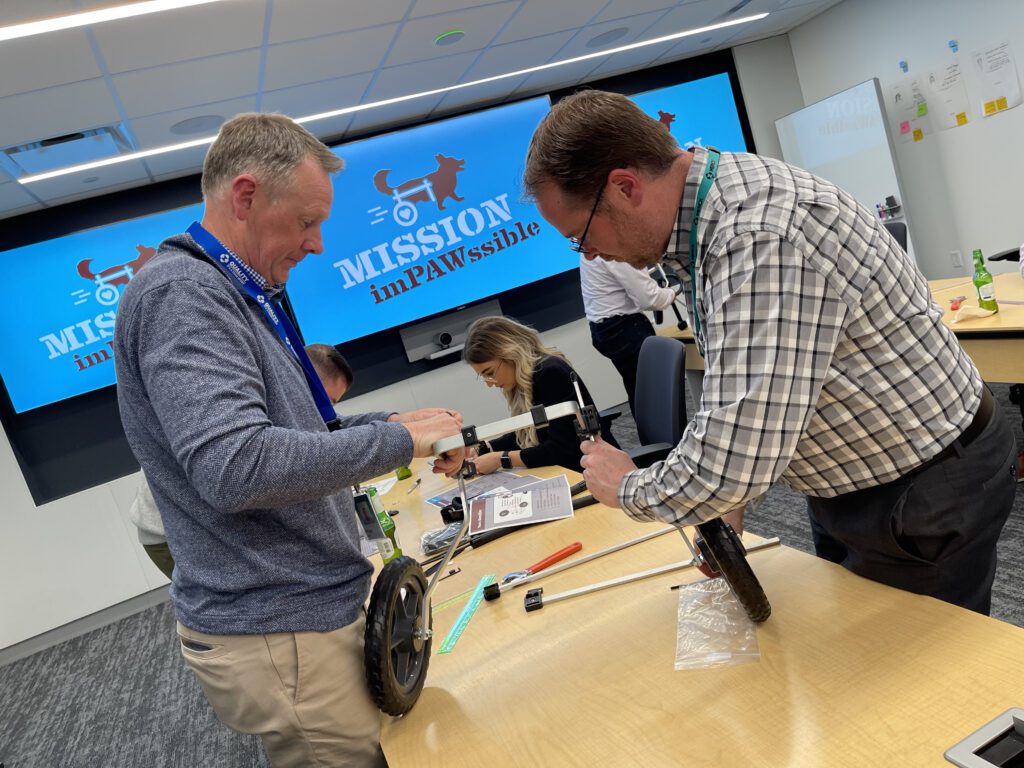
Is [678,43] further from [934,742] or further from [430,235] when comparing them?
[934,742]

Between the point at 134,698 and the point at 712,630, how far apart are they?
3.35 metres

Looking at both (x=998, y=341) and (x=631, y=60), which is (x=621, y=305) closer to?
(x=998, y=341)

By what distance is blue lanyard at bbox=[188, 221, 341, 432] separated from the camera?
1.22 meters

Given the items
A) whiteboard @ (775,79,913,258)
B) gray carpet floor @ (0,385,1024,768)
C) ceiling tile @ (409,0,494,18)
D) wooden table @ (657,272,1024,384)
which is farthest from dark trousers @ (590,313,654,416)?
whiteboard @ (775,79,913,258)

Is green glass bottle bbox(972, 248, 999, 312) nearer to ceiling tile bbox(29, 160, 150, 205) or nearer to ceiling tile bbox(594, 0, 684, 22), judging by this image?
Answer: ceiling tile bbox(594, 0, 684, 22)

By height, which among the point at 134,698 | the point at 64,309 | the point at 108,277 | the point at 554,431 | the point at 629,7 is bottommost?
the point at 134,698

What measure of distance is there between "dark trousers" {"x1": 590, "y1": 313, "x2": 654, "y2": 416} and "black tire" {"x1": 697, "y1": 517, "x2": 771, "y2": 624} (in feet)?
10.3

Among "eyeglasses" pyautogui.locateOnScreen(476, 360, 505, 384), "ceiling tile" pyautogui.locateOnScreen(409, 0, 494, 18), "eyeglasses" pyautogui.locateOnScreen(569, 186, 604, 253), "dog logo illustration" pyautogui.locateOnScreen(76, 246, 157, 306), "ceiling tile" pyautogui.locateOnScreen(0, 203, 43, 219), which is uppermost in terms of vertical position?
"ceiling tile" pyautogui.locateOnScreen(0, 203, 43, 219)

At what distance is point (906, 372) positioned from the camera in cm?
107

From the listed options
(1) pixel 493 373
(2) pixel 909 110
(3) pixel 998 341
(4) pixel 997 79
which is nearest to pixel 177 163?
(1) pixel 493 373

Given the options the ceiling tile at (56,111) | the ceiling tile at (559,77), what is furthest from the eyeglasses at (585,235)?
the ceiling tile at (559,77)

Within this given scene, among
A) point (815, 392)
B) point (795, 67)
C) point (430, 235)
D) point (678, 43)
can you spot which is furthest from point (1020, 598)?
point (795, 67)

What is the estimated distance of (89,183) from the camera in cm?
496

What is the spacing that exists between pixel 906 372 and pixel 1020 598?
5.94ft
